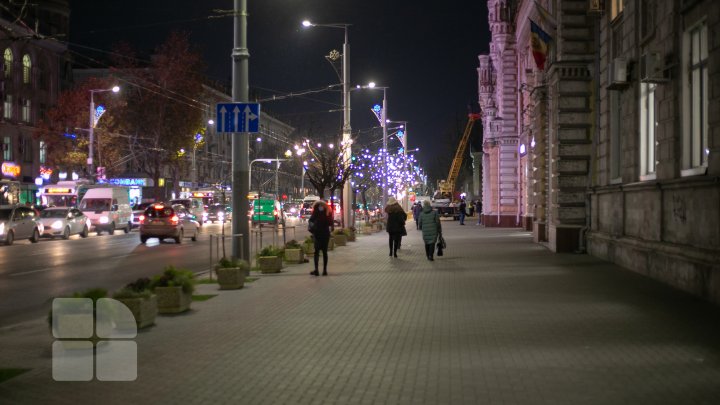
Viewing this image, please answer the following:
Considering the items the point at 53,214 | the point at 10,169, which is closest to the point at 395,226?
the point at 53,214

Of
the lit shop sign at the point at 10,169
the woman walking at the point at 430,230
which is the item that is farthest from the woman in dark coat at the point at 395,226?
the lit shop sign at the point at 10,169

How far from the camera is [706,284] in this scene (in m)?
13.5

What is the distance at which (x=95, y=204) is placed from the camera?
48.8 metres

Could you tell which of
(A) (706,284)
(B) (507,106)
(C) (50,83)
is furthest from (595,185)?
(C) (50,83)

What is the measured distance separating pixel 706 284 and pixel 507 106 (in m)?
39.2

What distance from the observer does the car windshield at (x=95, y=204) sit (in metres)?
48.6

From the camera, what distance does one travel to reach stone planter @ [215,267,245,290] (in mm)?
16547

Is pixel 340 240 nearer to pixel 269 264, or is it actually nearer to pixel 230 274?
pixel 269 264

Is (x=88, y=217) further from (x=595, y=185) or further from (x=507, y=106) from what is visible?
(x=595, y=185)

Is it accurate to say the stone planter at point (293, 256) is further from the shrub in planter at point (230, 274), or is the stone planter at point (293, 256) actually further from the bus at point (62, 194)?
the bus at point (62, 194)

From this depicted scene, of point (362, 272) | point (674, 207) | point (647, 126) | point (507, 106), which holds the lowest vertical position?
point (362, 272)

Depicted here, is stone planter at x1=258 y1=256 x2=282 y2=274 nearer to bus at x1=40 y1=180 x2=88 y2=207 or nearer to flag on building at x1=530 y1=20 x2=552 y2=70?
flag on building at x1=530 y1=20 x2=552 y2=70

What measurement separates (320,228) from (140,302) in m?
8.46

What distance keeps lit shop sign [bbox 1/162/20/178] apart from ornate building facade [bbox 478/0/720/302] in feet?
143
